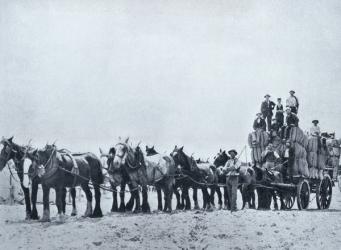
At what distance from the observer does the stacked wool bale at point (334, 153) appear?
835 inches

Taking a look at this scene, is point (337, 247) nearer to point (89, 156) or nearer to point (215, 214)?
point (215, 214)

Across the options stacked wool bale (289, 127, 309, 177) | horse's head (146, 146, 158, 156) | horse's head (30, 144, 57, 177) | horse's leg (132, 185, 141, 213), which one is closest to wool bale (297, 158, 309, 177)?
stacked wool bale (289, 127, 309, 177)

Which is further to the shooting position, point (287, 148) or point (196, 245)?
point (287, 148)

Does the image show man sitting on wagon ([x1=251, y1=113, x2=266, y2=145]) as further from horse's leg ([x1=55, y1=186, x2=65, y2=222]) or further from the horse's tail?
horse's leg ([x1=55, y1=186, x2=65, y2=222])

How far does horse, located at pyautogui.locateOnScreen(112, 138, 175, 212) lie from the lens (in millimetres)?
15180

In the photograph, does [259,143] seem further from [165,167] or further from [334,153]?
[165,167]

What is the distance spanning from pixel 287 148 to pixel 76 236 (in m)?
9.56

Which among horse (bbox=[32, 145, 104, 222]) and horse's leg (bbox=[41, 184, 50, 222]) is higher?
horse (bbox=[32, 145, 104, 222])

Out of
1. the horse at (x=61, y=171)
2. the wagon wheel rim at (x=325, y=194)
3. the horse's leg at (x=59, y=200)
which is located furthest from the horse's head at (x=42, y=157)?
the wagon wheel rim at (x=325, y=194)

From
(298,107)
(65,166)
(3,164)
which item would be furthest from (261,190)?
(3,164)

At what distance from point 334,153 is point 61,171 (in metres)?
12.1

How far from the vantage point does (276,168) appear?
1923cm

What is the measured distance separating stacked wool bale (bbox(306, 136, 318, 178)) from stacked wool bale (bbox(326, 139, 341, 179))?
154 cm

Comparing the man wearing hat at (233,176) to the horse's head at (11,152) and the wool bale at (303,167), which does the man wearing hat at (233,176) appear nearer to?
the wool bale at (303,167)
